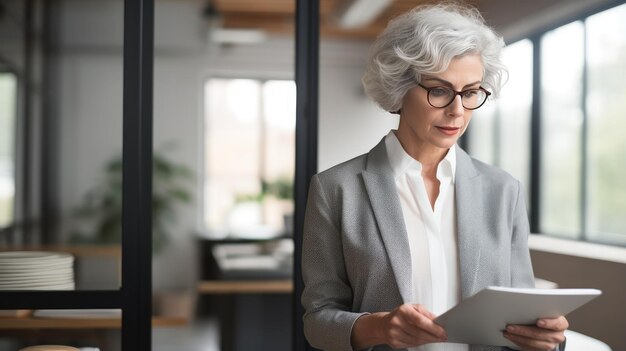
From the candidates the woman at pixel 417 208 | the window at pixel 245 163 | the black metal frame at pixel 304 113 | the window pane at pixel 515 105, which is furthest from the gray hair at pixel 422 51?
the window at pixel 245 163

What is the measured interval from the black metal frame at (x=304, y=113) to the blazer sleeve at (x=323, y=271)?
2.31ft

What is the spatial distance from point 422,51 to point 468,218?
382 millimetres

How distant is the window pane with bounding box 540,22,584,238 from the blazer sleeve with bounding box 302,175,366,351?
1.20 metres

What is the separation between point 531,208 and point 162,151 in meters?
1.79

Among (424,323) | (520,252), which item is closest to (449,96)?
(520,252)

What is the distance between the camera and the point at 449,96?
61.2 inches

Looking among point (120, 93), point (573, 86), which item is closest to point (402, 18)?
point (120, 93)

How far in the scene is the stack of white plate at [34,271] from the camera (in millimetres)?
2268

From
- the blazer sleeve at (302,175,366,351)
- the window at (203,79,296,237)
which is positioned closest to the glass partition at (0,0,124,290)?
the blazer sleeve at (302,175,366,351)

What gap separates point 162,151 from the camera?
3594 mm

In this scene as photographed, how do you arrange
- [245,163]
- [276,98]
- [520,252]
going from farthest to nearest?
[245,163], [276,98], [520,252]

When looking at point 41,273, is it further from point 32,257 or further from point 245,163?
point 245,163

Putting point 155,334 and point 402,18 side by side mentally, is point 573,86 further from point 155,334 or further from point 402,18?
point 155,334

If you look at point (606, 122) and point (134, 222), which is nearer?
point (134, 222)
